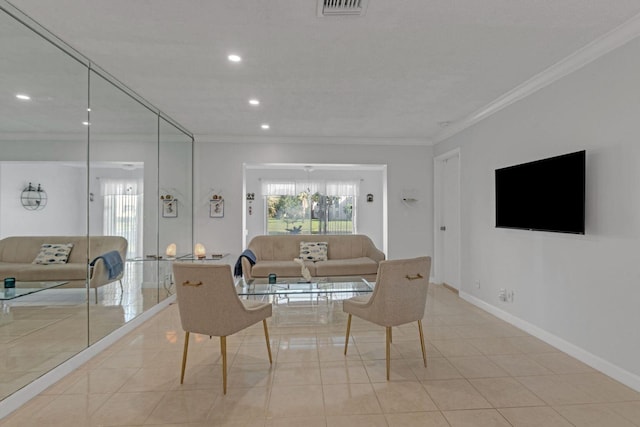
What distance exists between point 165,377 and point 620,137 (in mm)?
3777

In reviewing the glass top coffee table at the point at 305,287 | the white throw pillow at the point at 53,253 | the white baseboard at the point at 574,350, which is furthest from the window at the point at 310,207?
the white throw pillow at the point at 53,253

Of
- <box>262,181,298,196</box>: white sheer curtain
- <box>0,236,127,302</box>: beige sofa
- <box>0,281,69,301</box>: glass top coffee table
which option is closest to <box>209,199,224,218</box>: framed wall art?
<box>0,236,127,302</box>: beige sofa

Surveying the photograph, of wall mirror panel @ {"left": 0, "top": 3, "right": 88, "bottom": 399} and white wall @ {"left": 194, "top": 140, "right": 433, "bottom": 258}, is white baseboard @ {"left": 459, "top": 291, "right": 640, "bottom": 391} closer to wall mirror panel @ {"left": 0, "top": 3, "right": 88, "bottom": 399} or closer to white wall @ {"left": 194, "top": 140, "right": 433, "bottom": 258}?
white wall @ {"left": 194, "top": 140, "right": 433, "bottom": 258}

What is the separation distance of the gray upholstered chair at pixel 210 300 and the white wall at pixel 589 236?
2.72 m

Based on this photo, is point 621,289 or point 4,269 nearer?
point 4,269

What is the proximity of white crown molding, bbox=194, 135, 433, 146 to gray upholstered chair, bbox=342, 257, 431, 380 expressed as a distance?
140 inches

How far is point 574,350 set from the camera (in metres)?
2.93

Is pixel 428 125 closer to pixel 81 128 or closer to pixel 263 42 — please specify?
pixel 263 42

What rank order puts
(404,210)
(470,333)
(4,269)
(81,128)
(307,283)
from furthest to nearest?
1. (404,210)
2. (307,283)
3. (470,333)
4. (81,128)
5. (4,269)

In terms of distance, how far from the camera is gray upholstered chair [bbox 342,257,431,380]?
8.50 feet

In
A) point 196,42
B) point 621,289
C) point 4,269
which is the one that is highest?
point 196,42

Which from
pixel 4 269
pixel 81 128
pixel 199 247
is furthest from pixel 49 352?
pixel 199 247

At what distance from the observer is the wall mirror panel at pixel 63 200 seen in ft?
7.28

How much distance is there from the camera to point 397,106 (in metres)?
4.18
